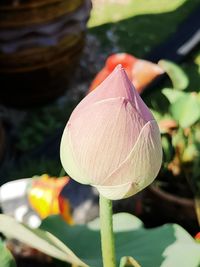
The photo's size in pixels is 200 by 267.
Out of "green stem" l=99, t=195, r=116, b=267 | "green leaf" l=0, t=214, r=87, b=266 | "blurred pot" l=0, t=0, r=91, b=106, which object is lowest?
"blurred pot" l=0, t=0, r=91, b=106

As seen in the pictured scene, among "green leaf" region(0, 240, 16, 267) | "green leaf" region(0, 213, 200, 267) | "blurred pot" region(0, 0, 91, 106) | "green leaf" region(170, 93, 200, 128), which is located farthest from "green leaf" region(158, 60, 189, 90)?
"blurred pot" region(0, 0, 91, 106)

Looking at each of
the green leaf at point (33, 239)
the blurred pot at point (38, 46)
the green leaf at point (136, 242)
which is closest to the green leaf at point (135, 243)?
the green leaf at point (136, 242)

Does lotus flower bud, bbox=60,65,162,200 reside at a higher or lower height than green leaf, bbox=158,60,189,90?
higher

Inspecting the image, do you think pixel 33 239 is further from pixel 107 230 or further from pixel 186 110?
pixel 186 110

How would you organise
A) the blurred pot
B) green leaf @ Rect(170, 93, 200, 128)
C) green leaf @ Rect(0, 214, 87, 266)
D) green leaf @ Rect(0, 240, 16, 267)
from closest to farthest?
green leaf @ Rect(0, 214, 87, 266) < green leaf @ Rect(0, 240, 16, 267) < green leaf @ Rect(170, 93, 200, 128) < the blurred pot

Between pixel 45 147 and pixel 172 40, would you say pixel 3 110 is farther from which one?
pixel 172 40

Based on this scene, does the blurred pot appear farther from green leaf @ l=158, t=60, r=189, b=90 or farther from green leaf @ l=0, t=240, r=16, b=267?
green leaf @ l=0, t=240, r=16, b=267

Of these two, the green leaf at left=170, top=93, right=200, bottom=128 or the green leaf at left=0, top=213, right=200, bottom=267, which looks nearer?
the green leaf at left=0, top=213, right=200, bottom=267
